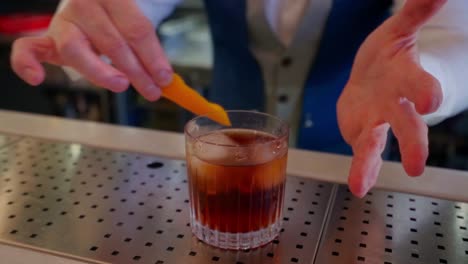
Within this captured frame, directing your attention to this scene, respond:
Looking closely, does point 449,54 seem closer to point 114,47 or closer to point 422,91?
point 422,91

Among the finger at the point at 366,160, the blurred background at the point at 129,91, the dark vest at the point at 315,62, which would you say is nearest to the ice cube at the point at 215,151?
the finger at the point at 366,160

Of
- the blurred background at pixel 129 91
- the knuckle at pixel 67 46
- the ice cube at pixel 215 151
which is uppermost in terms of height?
the knuckle at pixel 67 46

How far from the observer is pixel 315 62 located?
1039mm

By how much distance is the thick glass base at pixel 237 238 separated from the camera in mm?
540

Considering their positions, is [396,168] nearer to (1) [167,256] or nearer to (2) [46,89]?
(1) [167,256]

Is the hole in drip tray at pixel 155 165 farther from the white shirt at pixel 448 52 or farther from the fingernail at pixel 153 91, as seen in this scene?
the white shirt at pixel 448 52

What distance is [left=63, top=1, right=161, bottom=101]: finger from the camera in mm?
672

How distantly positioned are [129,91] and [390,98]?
150cm

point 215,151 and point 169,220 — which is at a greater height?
point 215,151

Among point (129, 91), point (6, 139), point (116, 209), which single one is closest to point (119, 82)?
point (116, 209)

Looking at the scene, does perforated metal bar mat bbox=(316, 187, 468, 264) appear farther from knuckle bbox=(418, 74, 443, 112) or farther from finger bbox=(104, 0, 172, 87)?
finger bbox=(104, 0, 172, 87)

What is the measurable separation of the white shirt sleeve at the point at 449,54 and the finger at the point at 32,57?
47 centimetres

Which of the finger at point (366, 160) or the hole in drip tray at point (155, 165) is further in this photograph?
the hole in drip tray at point (155, 165)

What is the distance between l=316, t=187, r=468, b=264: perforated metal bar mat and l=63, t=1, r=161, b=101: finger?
273 mm
